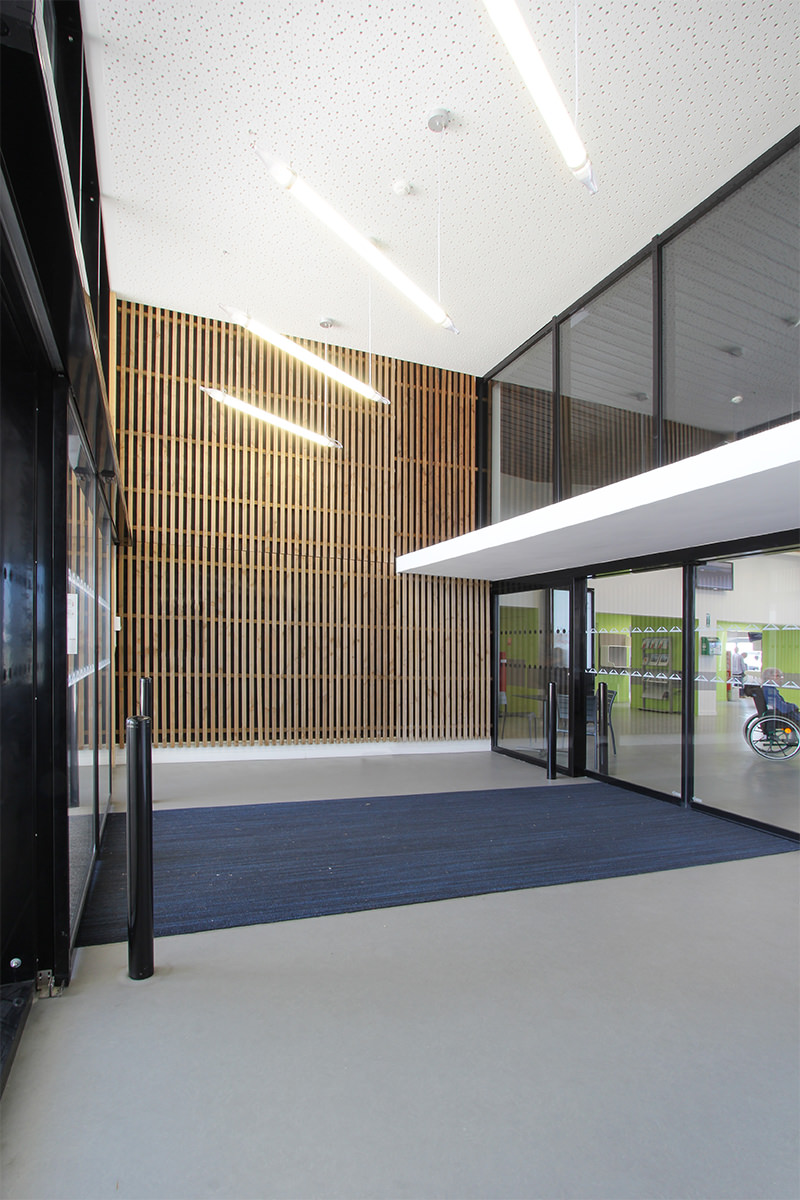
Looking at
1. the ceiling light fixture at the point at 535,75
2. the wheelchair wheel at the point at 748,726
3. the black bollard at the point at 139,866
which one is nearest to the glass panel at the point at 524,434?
the wheelchair wheel at the point at 748,726

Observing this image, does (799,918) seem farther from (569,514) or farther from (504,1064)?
(569,514)

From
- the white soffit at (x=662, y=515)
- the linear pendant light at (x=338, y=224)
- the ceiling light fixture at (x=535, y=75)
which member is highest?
the linear pendant light at (x=338, y=224)

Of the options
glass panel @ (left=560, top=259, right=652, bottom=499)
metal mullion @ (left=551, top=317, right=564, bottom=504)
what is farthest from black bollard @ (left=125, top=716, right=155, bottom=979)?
metal mullion @ (left=551, top=317, right=564, bottom=504)

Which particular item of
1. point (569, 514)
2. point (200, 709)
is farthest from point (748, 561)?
point (200, 709)

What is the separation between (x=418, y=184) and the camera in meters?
5.36

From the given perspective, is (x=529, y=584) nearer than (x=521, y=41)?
No

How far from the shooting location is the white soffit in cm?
351

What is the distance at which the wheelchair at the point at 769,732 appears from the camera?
554 centimetres

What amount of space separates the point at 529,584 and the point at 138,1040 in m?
6.85

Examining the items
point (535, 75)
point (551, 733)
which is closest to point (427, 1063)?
point (535, 75)

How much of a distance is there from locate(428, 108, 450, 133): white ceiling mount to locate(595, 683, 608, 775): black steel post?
17.6ft

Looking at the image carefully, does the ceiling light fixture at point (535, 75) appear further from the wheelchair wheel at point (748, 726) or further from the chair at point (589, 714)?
the chair at point (589, 714)

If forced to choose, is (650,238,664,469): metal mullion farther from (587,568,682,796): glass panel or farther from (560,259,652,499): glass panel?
(587,568,682,796): glass panel

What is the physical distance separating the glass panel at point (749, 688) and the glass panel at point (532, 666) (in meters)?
1.90
